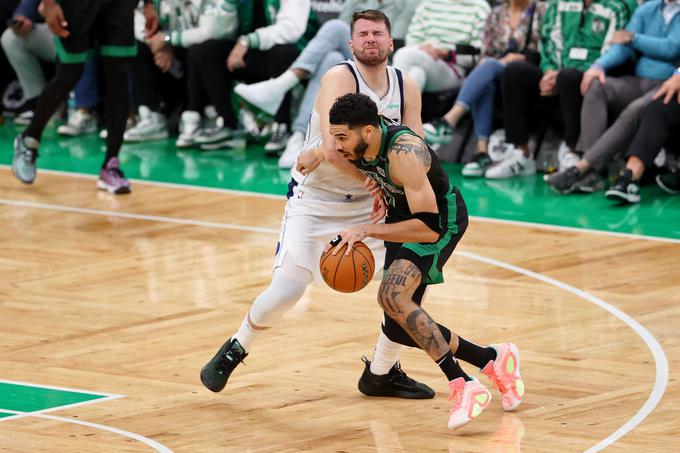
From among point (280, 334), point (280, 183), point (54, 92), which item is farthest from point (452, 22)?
point (280, 334)

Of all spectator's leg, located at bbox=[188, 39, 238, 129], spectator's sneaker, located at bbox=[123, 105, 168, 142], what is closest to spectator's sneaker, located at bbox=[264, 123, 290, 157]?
spectator's leg, located at bbox=[188, 39, 238, 129]

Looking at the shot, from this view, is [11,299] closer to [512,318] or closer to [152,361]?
[152,361]

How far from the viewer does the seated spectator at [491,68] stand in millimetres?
10922

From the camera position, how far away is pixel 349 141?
17.7ft

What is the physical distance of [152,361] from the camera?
20.9 feet

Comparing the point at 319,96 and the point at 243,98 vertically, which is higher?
the point at 319,96

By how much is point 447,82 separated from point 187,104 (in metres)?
2.77

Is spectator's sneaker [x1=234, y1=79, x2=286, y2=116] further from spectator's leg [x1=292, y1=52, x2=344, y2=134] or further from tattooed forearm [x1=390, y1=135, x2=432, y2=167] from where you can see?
tattooed forearm [x1=390, y1=135, x2=432, y2=167]

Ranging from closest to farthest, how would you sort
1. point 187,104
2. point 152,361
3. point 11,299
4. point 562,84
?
point 152,361, point 11,299, point 562,84, point 187,104

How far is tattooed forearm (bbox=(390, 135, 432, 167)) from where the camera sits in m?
5.40

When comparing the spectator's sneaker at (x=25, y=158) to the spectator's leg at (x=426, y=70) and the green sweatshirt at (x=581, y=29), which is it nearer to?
the spectator's leg at (x=426, y=70)

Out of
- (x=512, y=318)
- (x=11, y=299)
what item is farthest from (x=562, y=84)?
(x=11, y=299)

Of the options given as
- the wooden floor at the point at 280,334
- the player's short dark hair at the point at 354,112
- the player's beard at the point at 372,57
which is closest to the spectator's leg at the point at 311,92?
the wooden floor at the point at 280,334

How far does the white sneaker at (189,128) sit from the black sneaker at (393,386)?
6.42m
